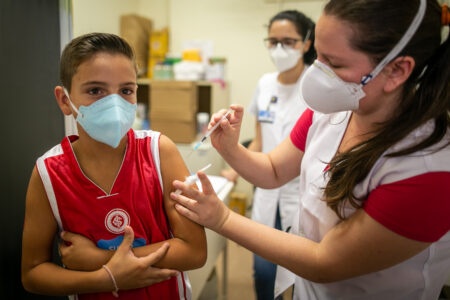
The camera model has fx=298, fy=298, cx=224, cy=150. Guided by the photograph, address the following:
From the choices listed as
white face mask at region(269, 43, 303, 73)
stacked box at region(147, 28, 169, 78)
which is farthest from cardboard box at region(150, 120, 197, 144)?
white face mask at region(269, 43, 303, 73)

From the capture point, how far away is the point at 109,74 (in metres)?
0.82

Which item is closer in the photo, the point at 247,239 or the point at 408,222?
the point at 408,222

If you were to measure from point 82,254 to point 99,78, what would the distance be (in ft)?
1.56

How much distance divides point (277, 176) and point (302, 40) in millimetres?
970

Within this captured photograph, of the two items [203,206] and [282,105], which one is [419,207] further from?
[282,105]

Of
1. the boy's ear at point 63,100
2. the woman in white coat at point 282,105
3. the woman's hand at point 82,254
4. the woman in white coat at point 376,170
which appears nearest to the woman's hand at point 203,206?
the woman in white coat at point 376,170

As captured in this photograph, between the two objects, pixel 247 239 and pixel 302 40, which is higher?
pixel 302 40

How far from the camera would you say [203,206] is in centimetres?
82

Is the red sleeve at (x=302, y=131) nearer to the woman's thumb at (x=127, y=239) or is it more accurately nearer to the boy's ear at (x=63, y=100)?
the woman's thumb at (x=127, y=239)

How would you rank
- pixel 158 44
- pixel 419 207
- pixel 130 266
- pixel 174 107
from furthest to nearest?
pixel 158 44, pixel 174 107, pixel 130 266, pixel 419 207

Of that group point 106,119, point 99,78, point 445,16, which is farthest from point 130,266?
point 445,16

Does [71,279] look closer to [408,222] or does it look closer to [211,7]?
[408,222]

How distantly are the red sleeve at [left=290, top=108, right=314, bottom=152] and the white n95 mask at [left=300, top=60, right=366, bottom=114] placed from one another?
21cm

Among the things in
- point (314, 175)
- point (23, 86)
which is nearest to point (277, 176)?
point (314, 175)
